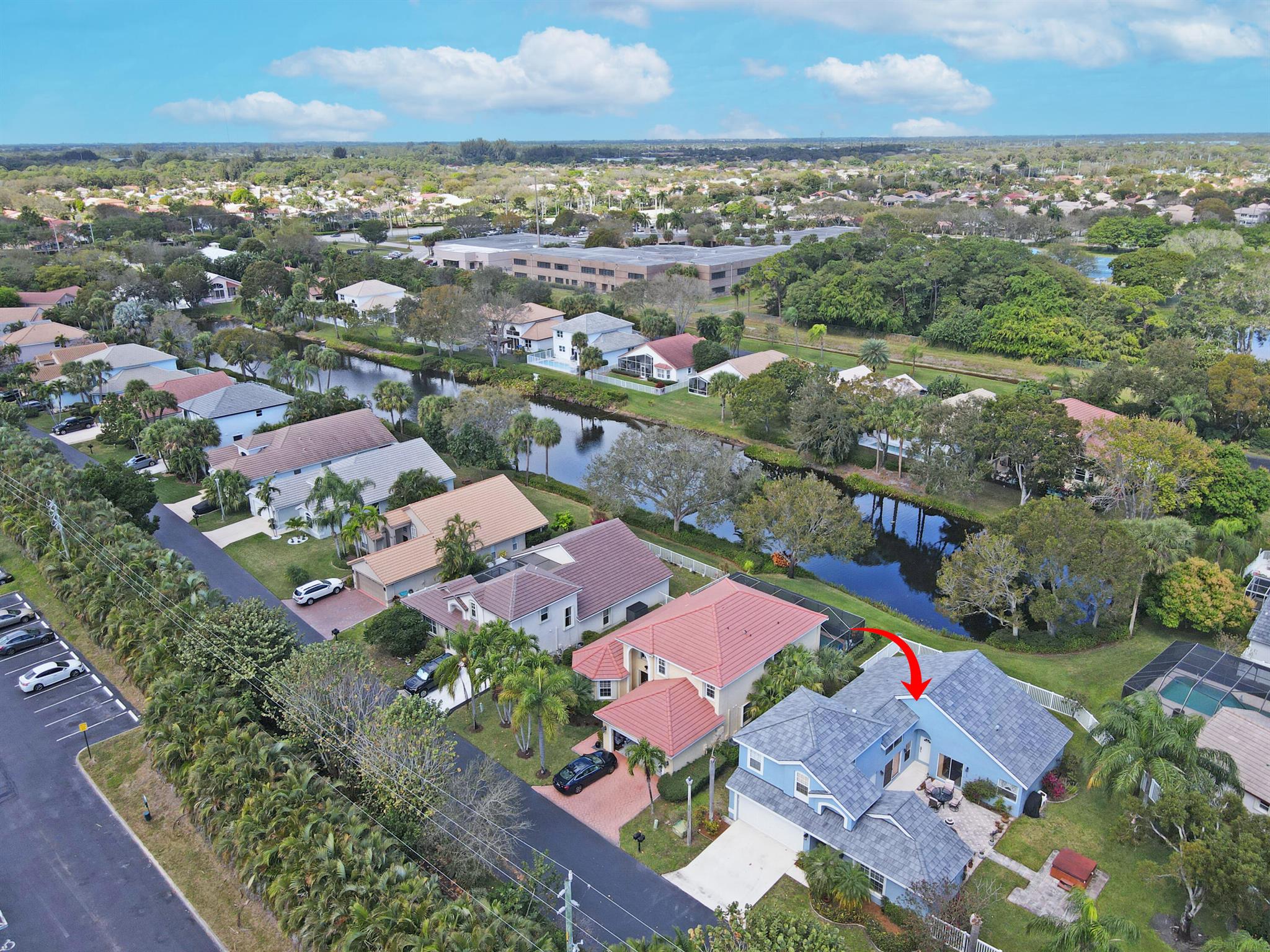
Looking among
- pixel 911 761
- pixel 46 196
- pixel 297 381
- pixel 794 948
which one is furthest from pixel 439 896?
pixel 46 196

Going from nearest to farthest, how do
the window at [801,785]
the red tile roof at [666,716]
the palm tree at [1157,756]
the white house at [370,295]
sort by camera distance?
the palm tree at [1157,756]
the window at [801,785]
the red tile roof at [666,716]
the white house at [370,295]

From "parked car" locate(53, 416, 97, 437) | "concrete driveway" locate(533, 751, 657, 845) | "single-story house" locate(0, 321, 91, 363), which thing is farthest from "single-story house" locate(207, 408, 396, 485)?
"single-story house" locate(0, 321, 91, 363)

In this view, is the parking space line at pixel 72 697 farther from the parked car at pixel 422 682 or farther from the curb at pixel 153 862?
the parked car at pixel 422 682

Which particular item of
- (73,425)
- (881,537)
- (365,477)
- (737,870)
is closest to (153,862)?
(737,870)

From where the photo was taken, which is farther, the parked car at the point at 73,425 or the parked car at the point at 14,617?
the parked car at the point at 73,425

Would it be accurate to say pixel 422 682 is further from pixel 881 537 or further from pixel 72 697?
pixel 881 537

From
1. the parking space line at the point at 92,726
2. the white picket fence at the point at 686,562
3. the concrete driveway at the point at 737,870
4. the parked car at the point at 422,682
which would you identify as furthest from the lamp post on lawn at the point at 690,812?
the parking space line at the point at 92,726
